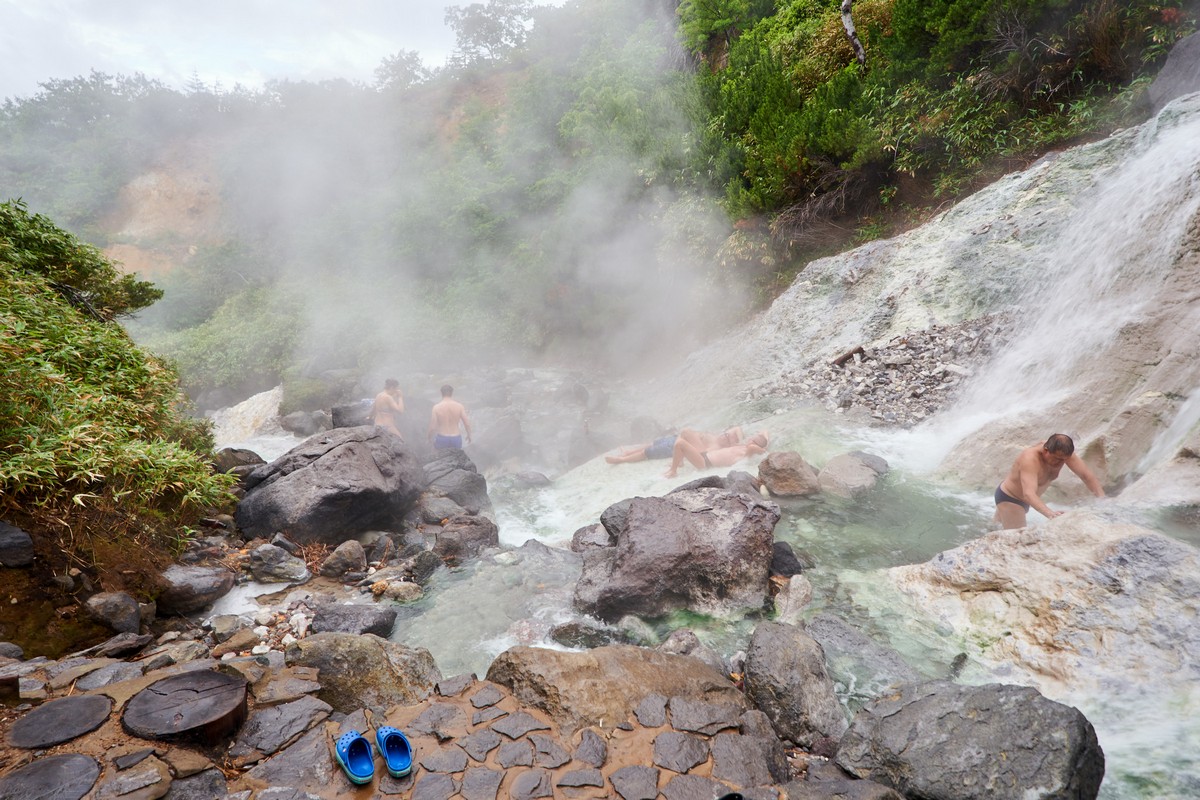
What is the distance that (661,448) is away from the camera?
788 centimetres

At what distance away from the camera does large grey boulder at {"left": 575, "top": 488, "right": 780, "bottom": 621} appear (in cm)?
396

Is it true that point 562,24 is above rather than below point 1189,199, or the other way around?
above

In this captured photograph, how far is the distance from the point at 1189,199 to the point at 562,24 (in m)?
30.5

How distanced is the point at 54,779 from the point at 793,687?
296cm

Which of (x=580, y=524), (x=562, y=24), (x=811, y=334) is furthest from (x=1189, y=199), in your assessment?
(x=562, y=24)

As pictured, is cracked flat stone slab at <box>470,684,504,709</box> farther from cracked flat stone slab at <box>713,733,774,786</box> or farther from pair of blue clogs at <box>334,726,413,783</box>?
cracked flat stone slab at <box>713,733,774,786</box>

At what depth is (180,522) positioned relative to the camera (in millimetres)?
4289

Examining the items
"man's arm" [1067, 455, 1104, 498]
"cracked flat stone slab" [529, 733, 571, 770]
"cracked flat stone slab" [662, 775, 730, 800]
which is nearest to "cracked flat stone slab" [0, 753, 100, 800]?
"cracked flat stone slab" [529, 733, 571, 770]

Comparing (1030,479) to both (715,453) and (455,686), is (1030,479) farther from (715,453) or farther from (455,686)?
(455,686)

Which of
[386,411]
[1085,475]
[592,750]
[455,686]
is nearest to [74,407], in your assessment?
[455,686]

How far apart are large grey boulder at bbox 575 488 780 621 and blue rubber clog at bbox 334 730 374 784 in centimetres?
203

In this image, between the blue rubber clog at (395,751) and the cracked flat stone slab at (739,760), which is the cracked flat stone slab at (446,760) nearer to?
the blue rubber clog at (395,751)

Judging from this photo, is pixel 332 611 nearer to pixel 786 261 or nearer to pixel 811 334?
pixel 811 334

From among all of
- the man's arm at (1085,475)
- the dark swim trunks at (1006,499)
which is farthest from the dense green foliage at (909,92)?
the dark swim trunks at (1006,499)
